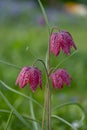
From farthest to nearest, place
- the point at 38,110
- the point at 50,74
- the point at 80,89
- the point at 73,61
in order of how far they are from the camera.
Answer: the point at 73,61 → the point at 80,89 → the point at 38,110 → the point at 50,74

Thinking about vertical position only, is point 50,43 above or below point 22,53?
below

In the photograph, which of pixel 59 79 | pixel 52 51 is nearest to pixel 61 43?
pixel 52 51

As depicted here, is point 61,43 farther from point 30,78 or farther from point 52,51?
point 30,78

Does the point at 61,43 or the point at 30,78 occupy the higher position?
the point at 61,43

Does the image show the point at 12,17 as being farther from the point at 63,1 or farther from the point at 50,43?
the point at 50,43

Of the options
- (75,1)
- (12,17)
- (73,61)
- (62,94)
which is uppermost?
(75,1)

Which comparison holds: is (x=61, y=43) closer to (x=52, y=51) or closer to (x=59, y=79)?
(x=52, y=51)

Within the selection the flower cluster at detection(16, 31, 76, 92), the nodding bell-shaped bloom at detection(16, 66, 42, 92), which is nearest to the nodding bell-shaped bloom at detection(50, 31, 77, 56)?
the flower cluster at detection(16, 31, 76, 92)

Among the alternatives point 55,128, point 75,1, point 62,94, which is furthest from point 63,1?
point 55,128
